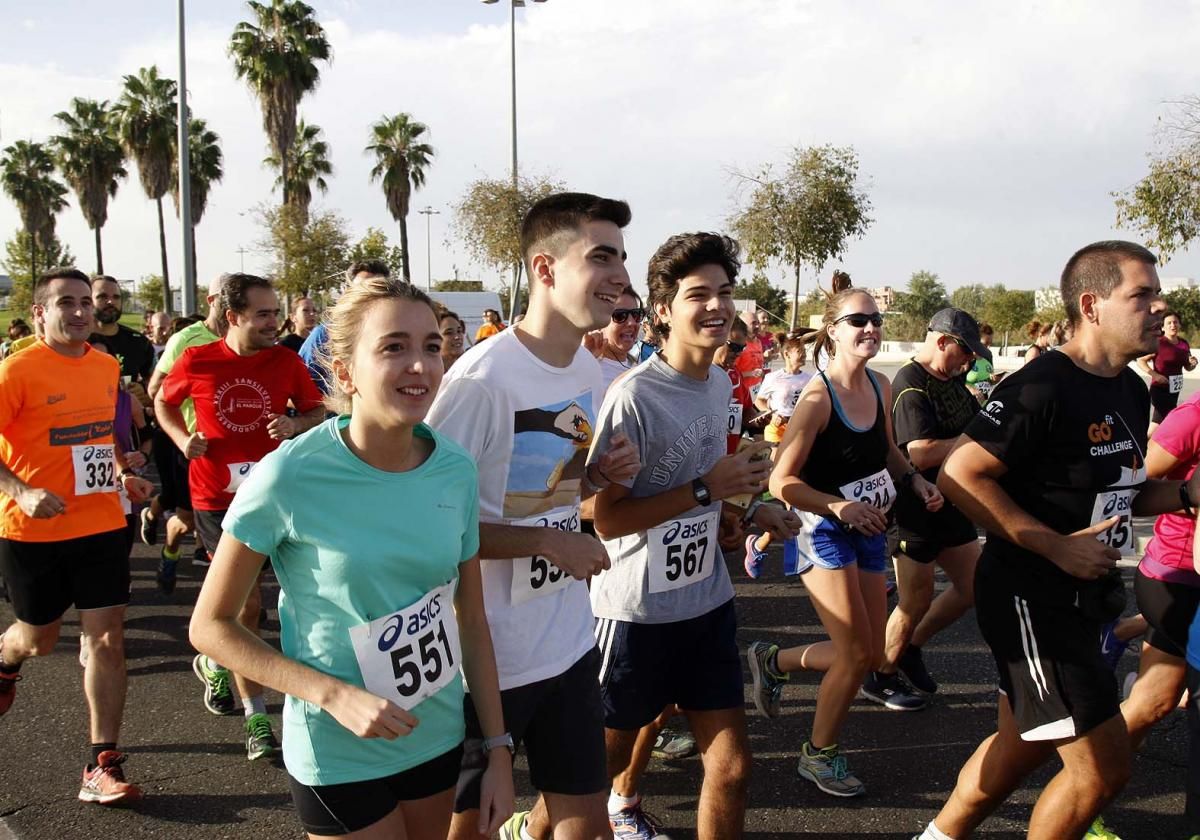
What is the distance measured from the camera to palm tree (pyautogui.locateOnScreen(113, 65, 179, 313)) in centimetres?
3759

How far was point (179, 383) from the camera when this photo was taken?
15.7 ft

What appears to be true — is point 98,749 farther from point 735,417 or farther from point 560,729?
point 735,417

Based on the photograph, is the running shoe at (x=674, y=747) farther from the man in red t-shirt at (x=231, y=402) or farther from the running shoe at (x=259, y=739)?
the man in red t-shirt at (x=231, y=402)

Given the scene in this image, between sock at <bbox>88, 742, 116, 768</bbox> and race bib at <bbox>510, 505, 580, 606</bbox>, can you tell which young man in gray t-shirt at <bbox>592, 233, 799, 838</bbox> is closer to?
race bib at <bbox>510, 505, 580, 606</bbox>

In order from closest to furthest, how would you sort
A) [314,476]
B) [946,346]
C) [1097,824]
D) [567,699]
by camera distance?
[314,476], [567,699], [1097,824], [946,346]

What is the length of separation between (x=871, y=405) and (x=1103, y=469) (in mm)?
1278

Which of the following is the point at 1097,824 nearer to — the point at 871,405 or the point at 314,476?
the point at 871,405

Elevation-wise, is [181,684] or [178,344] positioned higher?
[178,344]

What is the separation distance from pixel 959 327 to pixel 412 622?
372 centimetres

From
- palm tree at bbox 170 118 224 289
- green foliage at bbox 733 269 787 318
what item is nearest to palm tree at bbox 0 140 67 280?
palm tree at bbox 170 118 224 289

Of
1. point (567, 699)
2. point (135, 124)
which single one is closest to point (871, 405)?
point (567, 699)

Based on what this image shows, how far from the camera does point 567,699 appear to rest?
8.38 feet

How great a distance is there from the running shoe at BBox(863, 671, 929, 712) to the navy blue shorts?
1.97 meters

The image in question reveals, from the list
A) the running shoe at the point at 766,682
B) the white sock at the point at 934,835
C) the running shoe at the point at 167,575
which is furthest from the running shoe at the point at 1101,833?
the running shoe at the point at 167,575
